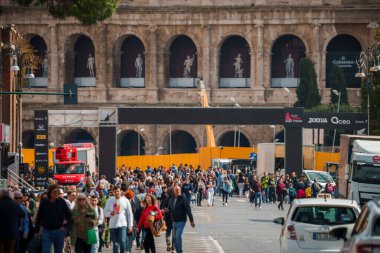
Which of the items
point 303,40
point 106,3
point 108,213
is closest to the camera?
point 108,213

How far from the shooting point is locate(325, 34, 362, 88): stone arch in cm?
10925

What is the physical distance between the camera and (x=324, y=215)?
28922 mm

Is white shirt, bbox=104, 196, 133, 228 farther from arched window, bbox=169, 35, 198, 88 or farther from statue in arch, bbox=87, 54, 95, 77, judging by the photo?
statue in arch, bbox=87, 54, 95, 77

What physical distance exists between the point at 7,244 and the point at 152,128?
87.2 meters

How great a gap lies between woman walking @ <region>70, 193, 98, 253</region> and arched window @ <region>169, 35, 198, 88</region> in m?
86.1

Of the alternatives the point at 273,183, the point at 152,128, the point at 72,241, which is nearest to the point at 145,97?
the point at 152,128

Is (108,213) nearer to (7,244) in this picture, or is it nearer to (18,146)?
(7,244)

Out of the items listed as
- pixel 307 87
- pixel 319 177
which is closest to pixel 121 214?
pixel 319 177

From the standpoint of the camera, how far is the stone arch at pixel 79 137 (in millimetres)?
115250

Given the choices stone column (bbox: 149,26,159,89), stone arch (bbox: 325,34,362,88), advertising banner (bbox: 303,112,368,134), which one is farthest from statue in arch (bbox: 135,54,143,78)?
advertising banner (bbox: 303,112,368,134)

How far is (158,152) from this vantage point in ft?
373

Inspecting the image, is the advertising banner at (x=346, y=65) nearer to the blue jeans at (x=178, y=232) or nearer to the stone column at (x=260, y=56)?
the stone column at (x=260, y=56)

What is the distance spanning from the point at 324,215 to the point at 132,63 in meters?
88.1

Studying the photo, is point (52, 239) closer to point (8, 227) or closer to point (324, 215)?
point (8, 227)
